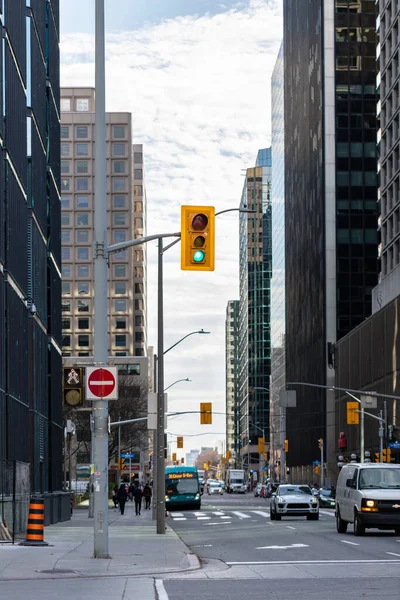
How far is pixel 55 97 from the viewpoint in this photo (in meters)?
A: 55.9

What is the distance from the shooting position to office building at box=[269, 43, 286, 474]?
16900 cm

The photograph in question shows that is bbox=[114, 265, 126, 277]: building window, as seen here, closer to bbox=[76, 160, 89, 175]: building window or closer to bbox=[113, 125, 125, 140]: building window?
bbox=[76, 160, 89, 175]: building window

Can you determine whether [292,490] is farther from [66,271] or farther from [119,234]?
[119,234]

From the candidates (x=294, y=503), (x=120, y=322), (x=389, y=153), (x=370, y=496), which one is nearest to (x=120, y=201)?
(x=120, y=322)

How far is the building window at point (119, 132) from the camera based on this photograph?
181500 mm

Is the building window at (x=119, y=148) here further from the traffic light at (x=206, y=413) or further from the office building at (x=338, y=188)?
the traffic light at (x=206, y=413)

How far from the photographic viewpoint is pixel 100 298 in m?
22.0

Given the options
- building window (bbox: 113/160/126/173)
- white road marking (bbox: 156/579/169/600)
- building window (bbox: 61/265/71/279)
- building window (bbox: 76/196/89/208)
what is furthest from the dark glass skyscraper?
building window (bbox: 113/160/126/173)

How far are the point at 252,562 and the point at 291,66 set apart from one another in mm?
133262

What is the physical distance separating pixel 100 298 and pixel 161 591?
7.35 metres

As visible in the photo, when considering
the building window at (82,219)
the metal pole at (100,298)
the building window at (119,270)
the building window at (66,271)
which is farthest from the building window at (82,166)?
the metal pole at (100,298)

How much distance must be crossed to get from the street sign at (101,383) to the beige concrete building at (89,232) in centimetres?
15297

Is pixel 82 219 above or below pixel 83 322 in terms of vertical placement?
above

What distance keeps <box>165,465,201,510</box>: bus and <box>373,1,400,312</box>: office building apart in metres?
27.0
